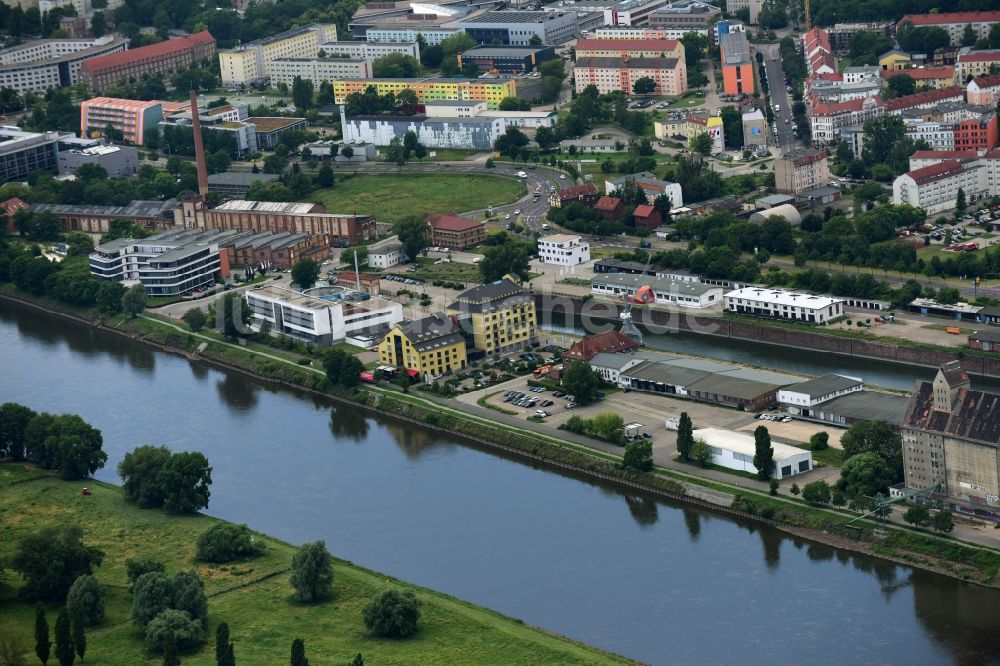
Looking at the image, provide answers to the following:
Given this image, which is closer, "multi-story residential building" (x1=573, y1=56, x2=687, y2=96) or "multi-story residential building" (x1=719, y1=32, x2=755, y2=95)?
"multi-story residential building" (x1=719, y1=32, x2=755, y2=95)

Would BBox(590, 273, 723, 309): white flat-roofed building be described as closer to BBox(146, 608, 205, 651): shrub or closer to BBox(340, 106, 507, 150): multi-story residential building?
BBox(340, 106, 507, 150): multi-story residential building

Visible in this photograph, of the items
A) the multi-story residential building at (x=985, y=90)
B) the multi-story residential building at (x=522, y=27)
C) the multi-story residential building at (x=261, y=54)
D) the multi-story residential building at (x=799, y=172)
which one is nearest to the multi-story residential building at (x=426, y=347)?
the multi-story residential building at (x=799, y=172)

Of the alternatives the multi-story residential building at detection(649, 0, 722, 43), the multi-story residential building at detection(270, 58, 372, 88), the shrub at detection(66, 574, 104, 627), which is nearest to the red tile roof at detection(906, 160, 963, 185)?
the multi-story residential building at detection(649, 0, 722, 43)

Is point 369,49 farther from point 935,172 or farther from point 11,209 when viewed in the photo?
point 935,172

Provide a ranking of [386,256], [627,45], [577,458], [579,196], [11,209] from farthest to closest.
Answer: [627,45] → [11,209] → [579,196] → [386,256] → [577,458]

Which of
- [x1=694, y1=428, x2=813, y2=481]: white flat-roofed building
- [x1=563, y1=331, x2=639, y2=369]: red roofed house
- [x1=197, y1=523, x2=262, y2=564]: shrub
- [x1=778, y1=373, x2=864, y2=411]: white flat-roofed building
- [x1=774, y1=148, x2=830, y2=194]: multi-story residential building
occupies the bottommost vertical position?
[x1=197, y1=523, x2=262, y2=564]: shrub

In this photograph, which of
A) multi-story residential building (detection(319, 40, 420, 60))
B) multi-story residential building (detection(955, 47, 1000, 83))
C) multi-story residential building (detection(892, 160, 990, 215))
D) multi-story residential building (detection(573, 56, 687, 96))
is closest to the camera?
multi-story residential building (detection(892, 160, 990, 215))

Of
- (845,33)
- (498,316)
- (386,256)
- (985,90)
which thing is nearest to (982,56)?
(985,90)
